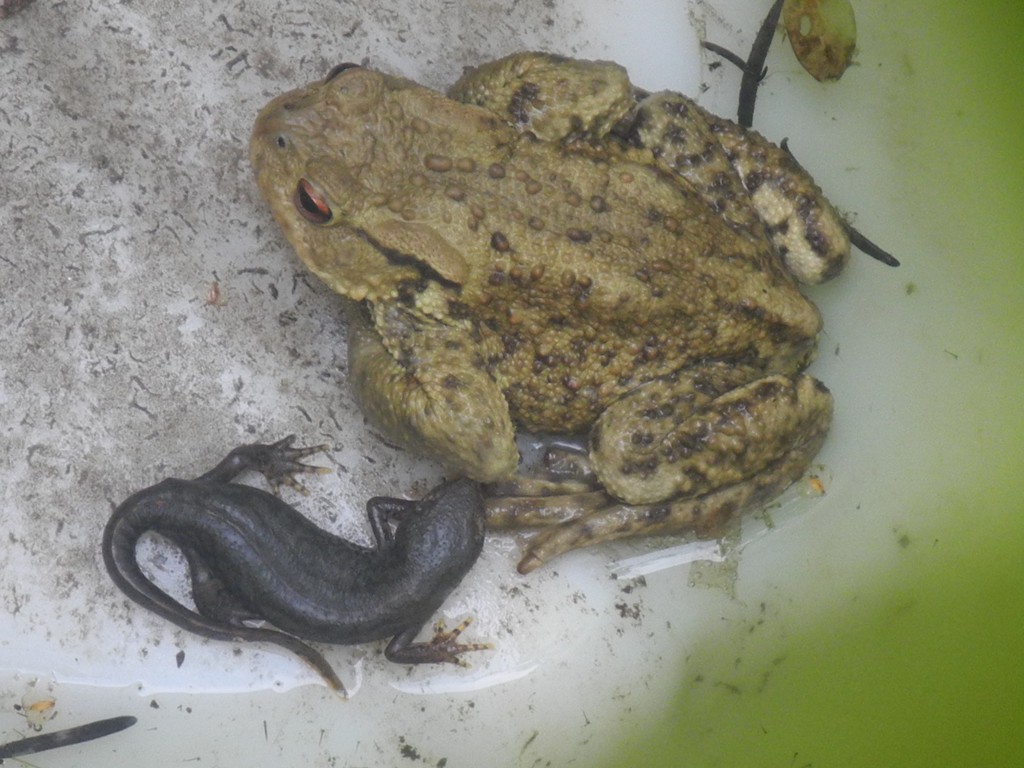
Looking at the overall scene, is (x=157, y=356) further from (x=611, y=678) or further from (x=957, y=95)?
(x=957, y=95)

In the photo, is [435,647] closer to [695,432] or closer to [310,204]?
[695,432]

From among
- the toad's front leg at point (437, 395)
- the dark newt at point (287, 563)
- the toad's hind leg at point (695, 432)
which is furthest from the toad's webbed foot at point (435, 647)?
the toad's hind leg at point (695, 432)

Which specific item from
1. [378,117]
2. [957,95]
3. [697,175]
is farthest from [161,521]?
[957,95]

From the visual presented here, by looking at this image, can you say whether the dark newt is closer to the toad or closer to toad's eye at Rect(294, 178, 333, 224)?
the toad

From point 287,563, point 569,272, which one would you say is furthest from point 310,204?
point 287,563

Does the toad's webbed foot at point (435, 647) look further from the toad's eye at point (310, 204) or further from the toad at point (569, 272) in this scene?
the toad's eye at point (310, 204)
